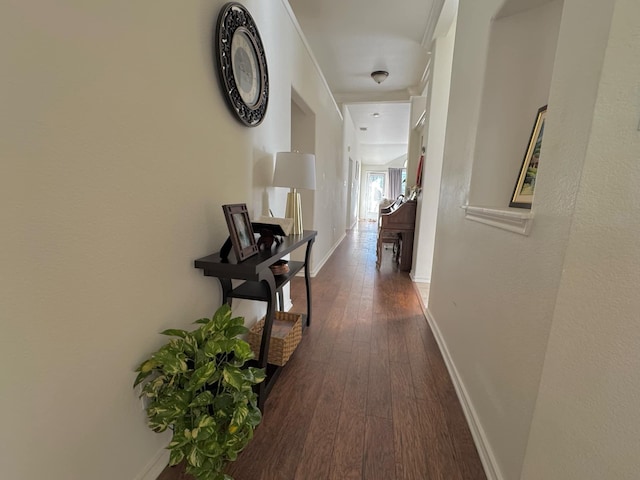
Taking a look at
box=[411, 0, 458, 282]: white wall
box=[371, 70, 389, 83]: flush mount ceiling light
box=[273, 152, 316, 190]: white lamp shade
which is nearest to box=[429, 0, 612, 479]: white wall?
box=[273, 152, 316, 190]: white lamp shade

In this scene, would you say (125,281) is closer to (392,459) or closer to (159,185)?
(159,185)

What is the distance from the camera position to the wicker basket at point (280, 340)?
5.47 feet

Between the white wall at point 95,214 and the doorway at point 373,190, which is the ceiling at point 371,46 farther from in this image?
the doorway at point 373,190

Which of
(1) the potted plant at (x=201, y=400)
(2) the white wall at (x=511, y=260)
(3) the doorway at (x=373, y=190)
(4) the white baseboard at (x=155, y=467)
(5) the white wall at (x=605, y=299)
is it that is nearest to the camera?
(5) the white wall at (x=605, y=299)

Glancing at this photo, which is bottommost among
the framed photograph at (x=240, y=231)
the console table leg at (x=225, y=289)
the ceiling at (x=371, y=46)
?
the console table leg at (x=225, y=289)

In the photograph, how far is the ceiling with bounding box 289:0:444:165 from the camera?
2.82m

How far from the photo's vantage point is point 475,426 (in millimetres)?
1244

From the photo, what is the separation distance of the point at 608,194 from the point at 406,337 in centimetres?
173

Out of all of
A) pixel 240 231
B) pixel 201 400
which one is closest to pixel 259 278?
pixel 240 231

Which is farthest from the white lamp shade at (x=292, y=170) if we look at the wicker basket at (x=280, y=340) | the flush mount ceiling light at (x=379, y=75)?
the flush mount ceiling light at (x=379, y=75)

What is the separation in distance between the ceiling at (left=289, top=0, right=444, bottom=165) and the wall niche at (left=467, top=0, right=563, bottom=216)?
174 centimetres

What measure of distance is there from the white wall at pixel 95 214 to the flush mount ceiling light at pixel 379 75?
11.8 feet

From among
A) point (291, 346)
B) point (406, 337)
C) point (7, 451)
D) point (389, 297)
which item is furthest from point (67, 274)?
point (389, 297)

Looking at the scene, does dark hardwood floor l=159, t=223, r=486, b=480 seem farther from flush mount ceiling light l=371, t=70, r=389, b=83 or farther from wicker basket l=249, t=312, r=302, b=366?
flush mount ceiling light l=371, t=70, r=389, b=83
